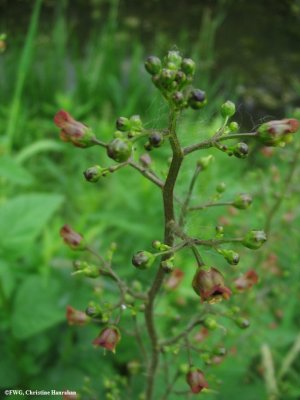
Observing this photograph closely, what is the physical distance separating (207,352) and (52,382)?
980 mm

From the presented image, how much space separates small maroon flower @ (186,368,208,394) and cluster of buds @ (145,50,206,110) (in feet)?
2.10

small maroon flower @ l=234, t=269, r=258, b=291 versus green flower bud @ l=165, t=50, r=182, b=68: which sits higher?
green flower bud @ l=165, t=50, r=182, b=68

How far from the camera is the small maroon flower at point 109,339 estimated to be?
1.16 metres

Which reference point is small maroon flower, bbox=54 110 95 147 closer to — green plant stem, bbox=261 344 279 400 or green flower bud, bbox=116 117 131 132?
green flower bud, bbox=116 117 131 132

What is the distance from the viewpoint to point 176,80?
3.16 feet

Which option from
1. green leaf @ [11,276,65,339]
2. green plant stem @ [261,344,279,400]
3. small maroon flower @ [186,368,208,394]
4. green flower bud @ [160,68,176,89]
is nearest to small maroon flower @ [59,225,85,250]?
small maroon flower @ [186,368,208,394]

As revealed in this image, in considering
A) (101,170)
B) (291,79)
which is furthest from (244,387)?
(291,79)

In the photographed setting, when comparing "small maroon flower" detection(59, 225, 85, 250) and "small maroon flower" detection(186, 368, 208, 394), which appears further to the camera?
"small maroon flower" detection(59, 225, 85, 250)

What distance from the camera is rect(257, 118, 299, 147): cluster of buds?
1.04m

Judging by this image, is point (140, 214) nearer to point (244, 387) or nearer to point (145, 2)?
point (244, 387)

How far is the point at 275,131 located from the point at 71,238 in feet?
1.94

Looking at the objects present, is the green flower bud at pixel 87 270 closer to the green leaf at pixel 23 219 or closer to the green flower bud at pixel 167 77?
the green flower bud at pixel 167 77

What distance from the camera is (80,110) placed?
4.32 m

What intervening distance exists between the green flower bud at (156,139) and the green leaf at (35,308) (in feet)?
4.00
